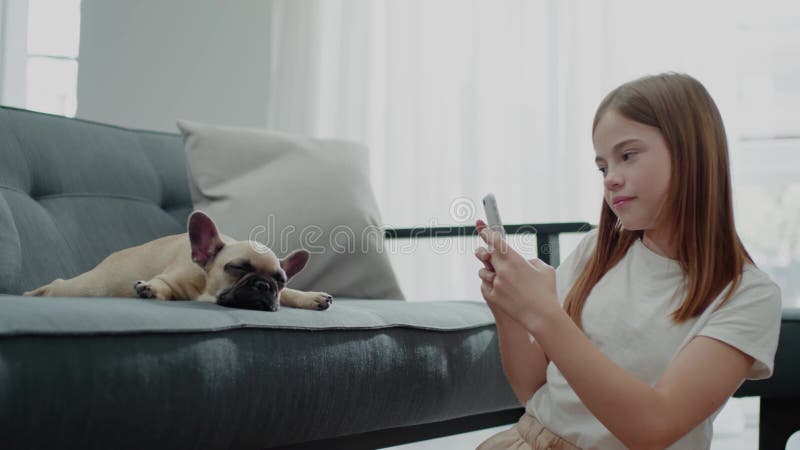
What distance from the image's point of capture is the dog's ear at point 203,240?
139 cm

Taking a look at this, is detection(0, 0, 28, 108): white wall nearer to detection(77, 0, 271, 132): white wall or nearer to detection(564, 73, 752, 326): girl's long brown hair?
detection(77, 0, 271, 132): white wall

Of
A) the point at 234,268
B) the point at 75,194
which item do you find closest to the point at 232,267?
the point at 234,268

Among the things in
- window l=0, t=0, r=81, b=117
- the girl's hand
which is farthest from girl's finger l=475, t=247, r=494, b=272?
window l=0, t=0, r=81, b=117

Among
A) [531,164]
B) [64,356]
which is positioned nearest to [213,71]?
[531,164]

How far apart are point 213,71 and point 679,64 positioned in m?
1.82

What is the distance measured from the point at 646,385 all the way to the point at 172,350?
23.3 inches

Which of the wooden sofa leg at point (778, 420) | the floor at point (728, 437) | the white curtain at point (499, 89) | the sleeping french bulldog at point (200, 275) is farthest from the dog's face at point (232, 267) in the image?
the white curtain at point (499, 89)

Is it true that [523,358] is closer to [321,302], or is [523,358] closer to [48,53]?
[321,302]

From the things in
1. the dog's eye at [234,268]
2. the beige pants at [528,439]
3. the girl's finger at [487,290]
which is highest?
the dog's eye at [234,268]

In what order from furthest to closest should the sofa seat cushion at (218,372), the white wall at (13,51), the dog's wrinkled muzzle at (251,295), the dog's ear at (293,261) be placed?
the white wall at (13,51), the dog's ear at (293,261), the dog's wrinkled muzzle at (251,295), the sofa seat cushion at (218,372)

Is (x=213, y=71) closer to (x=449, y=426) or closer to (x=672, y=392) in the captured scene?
(x=449, y=426)

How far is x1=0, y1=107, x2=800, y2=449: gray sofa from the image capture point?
3.03ft

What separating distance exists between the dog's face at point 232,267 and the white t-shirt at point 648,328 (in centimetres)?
47

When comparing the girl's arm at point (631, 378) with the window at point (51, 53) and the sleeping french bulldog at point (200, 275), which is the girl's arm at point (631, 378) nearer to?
the sleeping french bulldog at point (200, 275)
